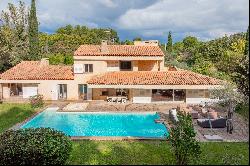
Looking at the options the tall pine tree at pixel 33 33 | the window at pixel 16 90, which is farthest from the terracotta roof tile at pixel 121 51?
the tall pine tree at pixel 33 33

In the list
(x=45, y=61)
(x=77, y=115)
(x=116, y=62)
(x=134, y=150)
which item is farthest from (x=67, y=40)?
(x=134, y=150)

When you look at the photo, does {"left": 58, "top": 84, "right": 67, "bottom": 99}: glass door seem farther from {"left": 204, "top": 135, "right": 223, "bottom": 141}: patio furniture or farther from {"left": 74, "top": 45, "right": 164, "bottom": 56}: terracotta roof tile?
{"left": 204, "top": 135, "right": 223, "bottom": 141}: patio furniture

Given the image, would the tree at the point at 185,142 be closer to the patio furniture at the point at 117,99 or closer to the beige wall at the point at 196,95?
the patio furniture at the point at 117,99

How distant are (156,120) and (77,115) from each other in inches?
357

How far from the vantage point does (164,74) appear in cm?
4359

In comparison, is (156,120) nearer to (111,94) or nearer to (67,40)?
(111,94)

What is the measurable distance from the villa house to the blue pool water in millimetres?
6270

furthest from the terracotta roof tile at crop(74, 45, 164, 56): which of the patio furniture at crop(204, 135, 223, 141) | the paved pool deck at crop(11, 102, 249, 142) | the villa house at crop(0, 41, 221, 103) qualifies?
the patio furniture at crop(204, 135, 223, 141)

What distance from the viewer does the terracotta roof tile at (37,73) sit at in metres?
43.6

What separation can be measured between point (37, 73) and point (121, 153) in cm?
2841

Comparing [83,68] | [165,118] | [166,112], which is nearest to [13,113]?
[83,68]

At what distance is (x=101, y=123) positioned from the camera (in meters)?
32.2

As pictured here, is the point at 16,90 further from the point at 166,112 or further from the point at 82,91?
the point at 166,112

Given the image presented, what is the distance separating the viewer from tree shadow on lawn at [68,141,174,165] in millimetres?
18516
